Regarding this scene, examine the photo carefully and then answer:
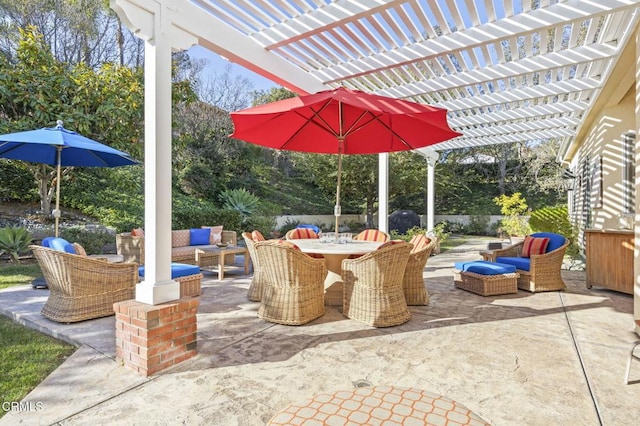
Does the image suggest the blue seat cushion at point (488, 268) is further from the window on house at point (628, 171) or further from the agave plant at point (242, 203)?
the agave plant at point (242, 203)

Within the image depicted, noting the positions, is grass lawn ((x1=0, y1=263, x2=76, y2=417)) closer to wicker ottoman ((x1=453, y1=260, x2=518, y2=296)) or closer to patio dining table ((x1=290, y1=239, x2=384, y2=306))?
patio dining table ((x1=290, y1=239, x2=384, y2=306))

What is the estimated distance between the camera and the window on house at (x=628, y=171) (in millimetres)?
6555

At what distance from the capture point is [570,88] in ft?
19.9

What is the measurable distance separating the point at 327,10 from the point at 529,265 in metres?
4.65

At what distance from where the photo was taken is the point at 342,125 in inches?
204

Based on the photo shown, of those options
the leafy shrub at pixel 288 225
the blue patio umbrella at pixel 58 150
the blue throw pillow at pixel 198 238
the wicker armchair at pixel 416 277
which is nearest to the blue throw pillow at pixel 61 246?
the blue patio umbrella at pixel 58 150

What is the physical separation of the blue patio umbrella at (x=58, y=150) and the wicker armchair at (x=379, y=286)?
3.68 m

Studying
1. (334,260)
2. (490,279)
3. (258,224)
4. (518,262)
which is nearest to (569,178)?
(518,262)

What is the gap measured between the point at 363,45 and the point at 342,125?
1057 mm

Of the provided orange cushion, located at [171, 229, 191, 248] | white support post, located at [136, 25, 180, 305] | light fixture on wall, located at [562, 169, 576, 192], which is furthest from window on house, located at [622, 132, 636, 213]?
orange cushion, located at [171, 229, 191, 248]

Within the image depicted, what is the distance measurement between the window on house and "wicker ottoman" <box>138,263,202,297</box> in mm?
7297

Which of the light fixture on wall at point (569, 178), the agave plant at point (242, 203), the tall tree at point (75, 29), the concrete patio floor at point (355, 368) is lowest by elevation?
the concrete patio floor at point (355, 368)

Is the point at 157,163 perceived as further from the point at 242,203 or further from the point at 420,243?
the point at 242,203

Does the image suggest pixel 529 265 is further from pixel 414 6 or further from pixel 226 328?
pixel 226 328
